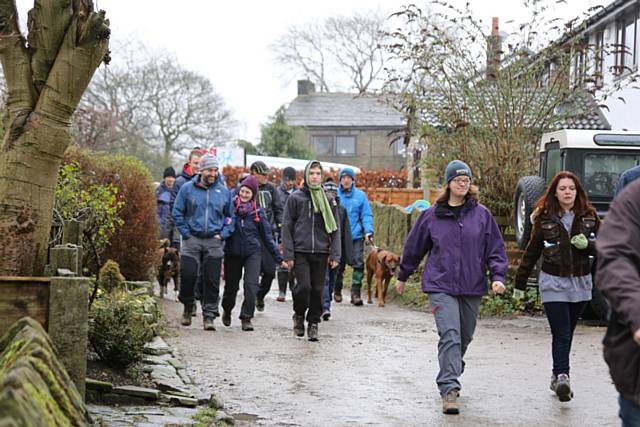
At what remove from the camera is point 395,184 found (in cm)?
3547

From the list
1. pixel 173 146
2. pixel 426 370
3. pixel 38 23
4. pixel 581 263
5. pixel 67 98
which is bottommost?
pixel 426 370

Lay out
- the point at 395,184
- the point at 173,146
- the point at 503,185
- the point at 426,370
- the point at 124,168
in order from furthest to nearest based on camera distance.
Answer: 1. the point at 173,146
2. the point at 395,184
3. the point at 503,185
4. the point at 124,168
5. the point at 426,370

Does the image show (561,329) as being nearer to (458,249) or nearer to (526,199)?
(458,249)

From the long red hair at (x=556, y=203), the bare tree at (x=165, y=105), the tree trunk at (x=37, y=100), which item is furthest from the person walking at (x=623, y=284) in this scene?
the bare tree at (x=165, y=105)

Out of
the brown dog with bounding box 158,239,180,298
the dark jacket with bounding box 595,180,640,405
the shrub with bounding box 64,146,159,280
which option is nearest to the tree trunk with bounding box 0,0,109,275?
the dark jacket with bounding box 595,180,640,405

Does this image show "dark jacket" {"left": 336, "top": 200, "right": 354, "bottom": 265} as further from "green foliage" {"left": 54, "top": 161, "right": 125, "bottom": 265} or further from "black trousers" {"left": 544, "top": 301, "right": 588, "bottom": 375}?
"black trousers" {"left": 544, "top": 301, "right": 588, "bottom": 375}

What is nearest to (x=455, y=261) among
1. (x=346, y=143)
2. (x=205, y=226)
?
(x=205, y=226)

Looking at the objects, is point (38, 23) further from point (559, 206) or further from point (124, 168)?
point (124, 168)

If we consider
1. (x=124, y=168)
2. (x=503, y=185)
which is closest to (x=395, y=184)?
(x=503, y=185)

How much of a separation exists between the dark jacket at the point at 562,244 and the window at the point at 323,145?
210ft

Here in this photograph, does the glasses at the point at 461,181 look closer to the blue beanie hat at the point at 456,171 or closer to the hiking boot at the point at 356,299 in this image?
the blue beanie hat at the point at 456,171

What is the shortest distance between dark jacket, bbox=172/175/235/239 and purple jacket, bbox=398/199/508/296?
4.40m

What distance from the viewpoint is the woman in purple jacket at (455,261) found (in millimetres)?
8953

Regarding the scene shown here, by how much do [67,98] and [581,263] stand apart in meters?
4.31
